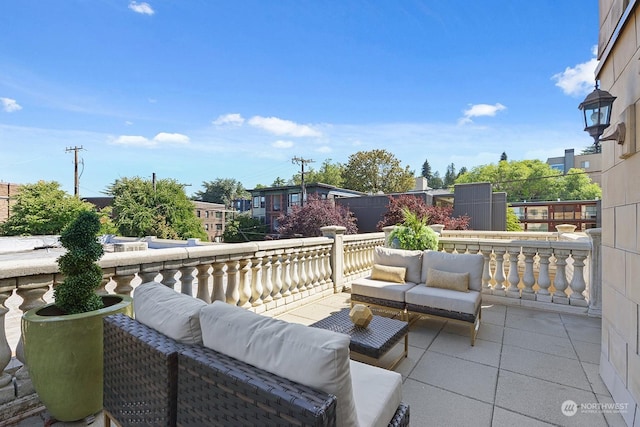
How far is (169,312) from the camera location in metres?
1.60

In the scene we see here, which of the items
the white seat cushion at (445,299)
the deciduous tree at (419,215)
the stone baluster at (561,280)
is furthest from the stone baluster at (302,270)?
the deciduous tree at (419,215)

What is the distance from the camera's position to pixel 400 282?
4145 mm

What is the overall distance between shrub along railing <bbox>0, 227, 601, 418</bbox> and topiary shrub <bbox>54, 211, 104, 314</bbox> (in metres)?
0.22

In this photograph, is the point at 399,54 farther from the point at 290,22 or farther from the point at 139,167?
the point at 139,167

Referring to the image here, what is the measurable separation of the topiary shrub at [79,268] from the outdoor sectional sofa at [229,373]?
42 centimetres

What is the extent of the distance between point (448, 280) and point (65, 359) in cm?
390

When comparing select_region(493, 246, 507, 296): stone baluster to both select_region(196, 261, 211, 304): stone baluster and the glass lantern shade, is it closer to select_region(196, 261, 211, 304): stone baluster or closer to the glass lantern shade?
the glass lantern shade

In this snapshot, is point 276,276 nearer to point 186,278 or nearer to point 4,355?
point 186,278

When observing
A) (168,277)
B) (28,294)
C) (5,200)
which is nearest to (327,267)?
(168,277)

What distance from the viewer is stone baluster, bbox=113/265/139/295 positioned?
244 cm

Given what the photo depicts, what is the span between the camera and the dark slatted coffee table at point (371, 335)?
2.40 m

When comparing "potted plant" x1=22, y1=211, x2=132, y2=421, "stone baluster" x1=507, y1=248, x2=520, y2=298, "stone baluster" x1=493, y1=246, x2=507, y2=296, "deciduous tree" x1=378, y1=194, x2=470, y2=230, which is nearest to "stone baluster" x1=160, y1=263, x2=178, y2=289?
"potted plant" x1=22, y1=211, x2=132, y2=421

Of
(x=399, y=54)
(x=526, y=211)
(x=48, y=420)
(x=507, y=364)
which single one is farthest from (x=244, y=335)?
(x=526, y=211)

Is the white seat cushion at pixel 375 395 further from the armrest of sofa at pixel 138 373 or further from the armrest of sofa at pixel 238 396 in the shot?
the armrest of sofa at pixel 138 373
